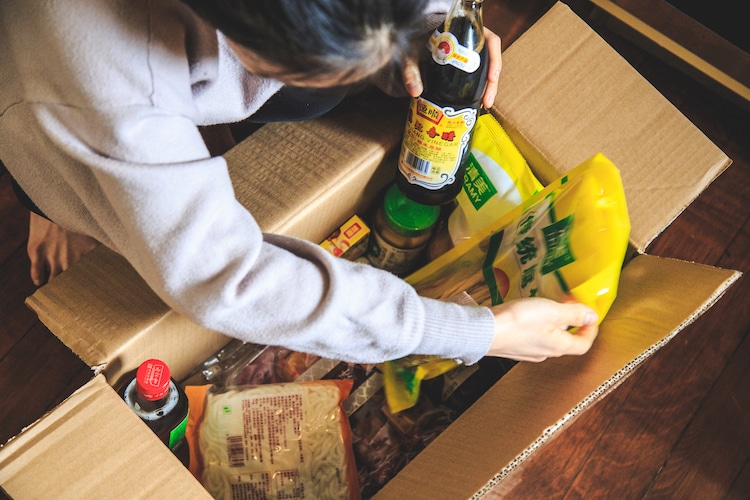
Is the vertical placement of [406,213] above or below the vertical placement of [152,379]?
below

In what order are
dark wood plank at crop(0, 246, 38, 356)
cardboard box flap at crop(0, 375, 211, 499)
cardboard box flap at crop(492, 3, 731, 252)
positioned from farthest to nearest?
dark wood plank at crop(0, 246, 38, 356), cardboard box flap at crop(492, 3, 731, 252), cardboard box flap at crop(0, 375, 211, 499)

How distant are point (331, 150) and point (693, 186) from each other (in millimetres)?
409

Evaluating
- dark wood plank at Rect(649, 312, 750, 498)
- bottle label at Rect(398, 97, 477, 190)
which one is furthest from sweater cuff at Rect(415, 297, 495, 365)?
dark wood plank at Rect(649, 312, 750, 498)

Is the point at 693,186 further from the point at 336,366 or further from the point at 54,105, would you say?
the point at 54,105

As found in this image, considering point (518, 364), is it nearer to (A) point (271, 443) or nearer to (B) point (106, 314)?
(A) point (271, 443)

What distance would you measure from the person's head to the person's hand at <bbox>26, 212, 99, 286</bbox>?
56cm

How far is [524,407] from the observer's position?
0.60 meters

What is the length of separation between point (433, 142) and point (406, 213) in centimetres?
13

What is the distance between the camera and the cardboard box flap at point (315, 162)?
69cm

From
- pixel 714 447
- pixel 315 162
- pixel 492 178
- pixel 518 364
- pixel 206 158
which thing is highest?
pixel 206 158

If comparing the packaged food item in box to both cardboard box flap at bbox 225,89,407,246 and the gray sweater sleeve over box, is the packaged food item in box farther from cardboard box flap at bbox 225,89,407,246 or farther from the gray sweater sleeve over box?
the gray sweater sleeve over box

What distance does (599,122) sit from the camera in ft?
2.41

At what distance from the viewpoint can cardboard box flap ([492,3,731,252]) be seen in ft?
2.30

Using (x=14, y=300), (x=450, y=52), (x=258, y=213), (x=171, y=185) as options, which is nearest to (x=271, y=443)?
(x=258, y=213)
